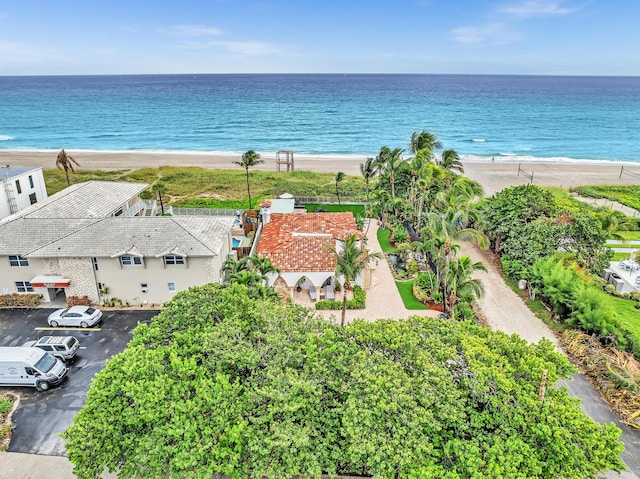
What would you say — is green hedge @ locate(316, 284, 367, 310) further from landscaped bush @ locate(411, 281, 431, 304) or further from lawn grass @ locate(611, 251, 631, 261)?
lawn grass @ locate(611, 251, 631, 261)

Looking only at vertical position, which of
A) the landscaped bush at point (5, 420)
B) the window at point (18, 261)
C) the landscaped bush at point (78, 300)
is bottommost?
the landscaped bush at point (5, 420)

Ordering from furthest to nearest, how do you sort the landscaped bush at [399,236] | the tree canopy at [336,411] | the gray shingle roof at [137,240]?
the landscaped bush at [399,236] < the gray shingle roof at [137,240] < the tree canopy at [336,411]

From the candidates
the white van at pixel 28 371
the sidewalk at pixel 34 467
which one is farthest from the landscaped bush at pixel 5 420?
the white van at pixel 28 371

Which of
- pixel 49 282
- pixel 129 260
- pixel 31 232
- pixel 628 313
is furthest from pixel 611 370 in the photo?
pixel 31 232

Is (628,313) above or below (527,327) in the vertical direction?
above

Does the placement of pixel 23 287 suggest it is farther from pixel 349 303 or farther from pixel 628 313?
pixel 628 313

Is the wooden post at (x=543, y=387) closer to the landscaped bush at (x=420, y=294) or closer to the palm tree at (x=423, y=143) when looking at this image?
the landscaped bush at (x=420, y=294)

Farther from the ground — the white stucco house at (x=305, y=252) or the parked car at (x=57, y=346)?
the white stucco house at (x=305, y=252)

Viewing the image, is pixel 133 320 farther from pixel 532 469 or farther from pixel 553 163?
pixel 553 163
